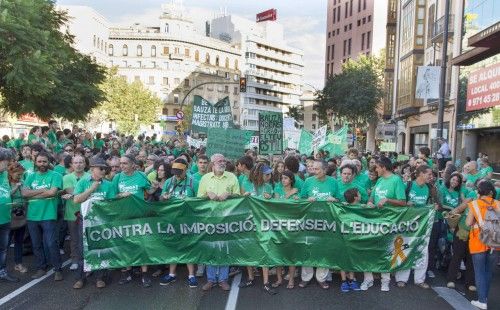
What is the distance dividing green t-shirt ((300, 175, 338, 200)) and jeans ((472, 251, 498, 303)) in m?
2.09

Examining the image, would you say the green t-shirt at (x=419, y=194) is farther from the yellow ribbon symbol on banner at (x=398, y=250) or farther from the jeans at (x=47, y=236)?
the jeans at (x=47, y=236)

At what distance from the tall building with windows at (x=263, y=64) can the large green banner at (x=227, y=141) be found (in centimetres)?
9776

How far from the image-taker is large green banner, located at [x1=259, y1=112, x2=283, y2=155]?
41.8ft

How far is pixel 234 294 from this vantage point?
7.29 metres

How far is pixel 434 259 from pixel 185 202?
4.13 metres

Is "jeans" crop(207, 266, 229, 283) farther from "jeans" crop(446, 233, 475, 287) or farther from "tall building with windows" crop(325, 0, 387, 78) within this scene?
"tall building with windows" crop(325, 0, 387, 78)

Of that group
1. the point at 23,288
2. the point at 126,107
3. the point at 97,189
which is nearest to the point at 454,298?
the point at 97,189

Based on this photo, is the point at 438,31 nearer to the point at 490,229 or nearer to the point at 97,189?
the point at 490,229

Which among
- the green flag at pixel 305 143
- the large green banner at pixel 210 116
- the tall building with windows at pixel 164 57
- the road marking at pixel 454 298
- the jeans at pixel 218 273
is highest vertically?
the tall building with windows at pixel 164 57

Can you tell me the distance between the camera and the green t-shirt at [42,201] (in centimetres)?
775

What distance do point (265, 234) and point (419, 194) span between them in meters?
2.49

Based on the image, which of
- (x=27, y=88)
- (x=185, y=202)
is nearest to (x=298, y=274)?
(x=185, y=202)

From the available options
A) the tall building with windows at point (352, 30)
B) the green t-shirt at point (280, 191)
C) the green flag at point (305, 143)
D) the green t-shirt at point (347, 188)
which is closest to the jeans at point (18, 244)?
the green t-shirt at point (280, 191)

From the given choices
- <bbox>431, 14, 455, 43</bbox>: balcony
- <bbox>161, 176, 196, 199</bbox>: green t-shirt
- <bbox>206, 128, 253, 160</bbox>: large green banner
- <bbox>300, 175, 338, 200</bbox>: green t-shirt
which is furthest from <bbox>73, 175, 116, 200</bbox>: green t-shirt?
<bbox>431, 14, 455, 43</bbox>: balcony
